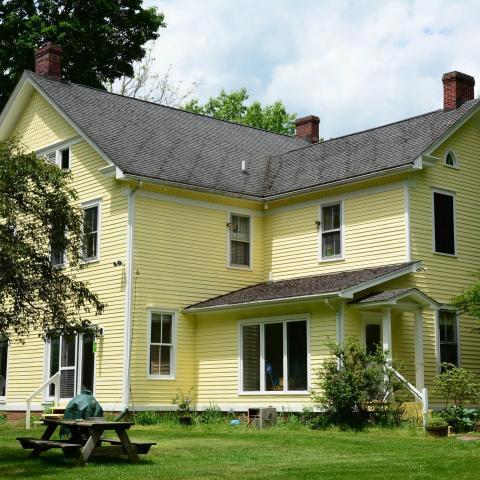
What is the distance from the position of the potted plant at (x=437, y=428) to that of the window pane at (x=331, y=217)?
775 centimetres

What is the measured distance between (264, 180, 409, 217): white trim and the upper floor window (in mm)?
1912

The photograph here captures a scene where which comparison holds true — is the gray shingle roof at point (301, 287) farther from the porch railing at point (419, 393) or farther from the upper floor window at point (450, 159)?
the upper floor window at point (450, 159)

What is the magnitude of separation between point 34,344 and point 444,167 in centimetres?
→ 1295

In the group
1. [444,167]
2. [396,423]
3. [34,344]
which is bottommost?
[396,423]

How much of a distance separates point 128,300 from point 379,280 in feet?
22.0

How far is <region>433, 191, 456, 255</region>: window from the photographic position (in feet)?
78.3

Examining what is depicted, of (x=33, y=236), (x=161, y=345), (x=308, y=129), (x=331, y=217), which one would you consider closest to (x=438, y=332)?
(x=331, y=217)

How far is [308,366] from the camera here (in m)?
22.2

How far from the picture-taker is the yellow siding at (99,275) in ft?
79.0

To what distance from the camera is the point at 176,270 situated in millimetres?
24969

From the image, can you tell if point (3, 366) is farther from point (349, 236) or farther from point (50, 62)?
point (349, 236)

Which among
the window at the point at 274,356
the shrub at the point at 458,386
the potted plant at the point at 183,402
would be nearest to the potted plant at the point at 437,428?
the shrub at the point at 458,386

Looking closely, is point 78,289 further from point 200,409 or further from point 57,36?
point 57,36

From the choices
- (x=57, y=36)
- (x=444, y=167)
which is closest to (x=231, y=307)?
(x=444, y=167)
